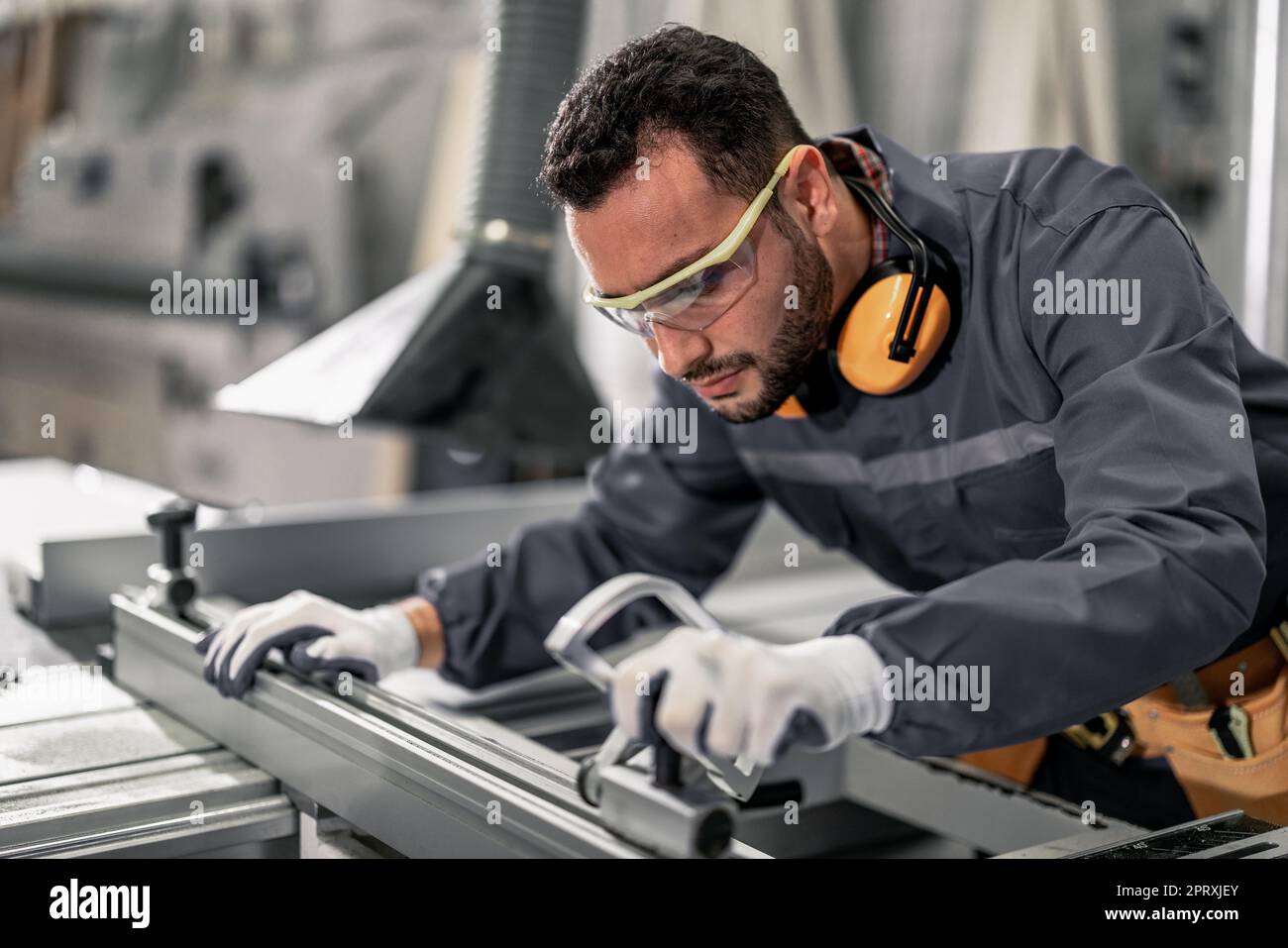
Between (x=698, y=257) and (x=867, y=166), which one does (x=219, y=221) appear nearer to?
(x=867, y=166)

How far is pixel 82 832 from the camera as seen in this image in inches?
44.2

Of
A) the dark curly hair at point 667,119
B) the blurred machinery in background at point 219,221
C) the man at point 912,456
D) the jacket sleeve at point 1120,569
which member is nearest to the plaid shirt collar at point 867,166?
the man at point 912,456

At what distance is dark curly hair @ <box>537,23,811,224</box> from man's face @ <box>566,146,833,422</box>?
0.06 ft

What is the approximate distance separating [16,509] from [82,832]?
1.51 metres

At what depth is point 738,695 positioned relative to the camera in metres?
0.77

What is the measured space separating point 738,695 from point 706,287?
0.47 meters

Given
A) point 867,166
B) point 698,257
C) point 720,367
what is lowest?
point 720,367

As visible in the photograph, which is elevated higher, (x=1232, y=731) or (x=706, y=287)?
(x=706, y=287)

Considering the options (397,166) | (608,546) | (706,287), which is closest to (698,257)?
(706,287)

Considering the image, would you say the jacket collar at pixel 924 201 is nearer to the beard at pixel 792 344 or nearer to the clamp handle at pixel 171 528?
the beard at pixel 792 344

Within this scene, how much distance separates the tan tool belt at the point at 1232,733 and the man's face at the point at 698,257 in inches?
21.2
